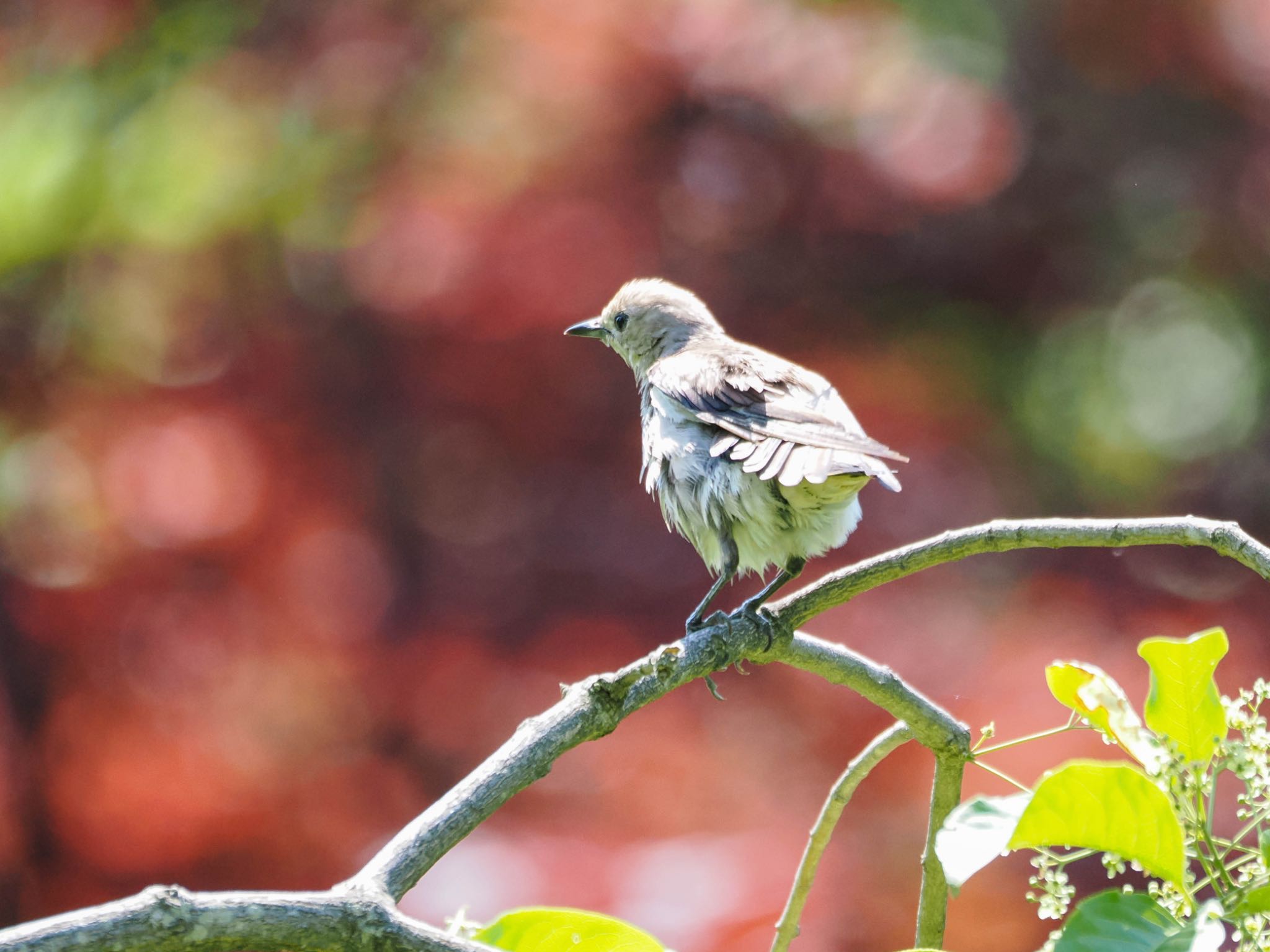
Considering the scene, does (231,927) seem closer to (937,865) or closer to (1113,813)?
(1113,813)

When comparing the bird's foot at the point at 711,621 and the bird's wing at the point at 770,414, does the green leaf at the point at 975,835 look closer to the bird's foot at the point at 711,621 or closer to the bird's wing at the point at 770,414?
the bird's foot at the point at 711,621

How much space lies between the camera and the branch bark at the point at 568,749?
1.01m

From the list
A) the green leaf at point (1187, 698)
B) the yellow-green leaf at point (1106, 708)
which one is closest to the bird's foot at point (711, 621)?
the yellow-green leaf at point (1106, 708)

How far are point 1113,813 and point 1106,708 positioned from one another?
0.57 ft

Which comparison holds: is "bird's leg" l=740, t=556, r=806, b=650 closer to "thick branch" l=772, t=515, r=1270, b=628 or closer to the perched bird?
the perched bird

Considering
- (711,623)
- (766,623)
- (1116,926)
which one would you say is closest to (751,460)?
(711,623)

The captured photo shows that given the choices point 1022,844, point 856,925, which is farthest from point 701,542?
point 1022,844

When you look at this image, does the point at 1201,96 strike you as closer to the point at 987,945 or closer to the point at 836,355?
the point at 836,355

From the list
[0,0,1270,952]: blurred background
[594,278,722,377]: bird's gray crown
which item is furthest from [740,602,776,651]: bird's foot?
[594,278,722,377]: bird's gray crown

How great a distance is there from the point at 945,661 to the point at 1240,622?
1.06m

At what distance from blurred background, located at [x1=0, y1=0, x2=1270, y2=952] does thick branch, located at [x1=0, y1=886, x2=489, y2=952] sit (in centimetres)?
263

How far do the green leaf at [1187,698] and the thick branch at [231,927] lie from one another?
726 mm

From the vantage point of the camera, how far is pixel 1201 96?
5.18 metres

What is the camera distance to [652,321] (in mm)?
4090
